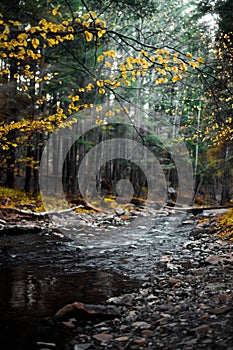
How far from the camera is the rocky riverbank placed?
10.4 ft

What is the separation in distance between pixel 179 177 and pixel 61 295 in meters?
32.5

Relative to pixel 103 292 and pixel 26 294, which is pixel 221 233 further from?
pixel 26 294

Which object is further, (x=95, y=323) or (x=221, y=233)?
(x=221, y=233)

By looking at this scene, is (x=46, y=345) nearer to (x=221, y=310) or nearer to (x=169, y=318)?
(x=169, y=318)

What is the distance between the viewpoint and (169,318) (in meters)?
3.80

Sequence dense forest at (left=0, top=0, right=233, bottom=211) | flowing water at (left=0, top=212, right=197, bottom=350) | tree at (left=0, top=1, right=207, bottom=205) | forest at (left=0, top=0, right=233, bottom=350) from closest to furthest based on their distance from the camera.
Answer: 1. forest at (left=0, top=0, right=233, bottom=350)
2. flowing water at (left=0, top=212, right=197, bottom=350)
3. tree at (left=0, top=1, right=207, bottom=205)
4. dense forest at (left=0, top=0, right=233, bottom=211)

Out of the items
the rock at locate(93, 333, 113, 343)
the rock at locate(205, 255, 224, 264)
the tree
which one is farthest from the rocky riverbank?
the tree

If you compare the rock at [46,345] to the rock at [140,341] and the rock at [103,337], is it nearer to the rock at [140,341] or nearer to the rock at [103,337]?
the rock at [103,337]

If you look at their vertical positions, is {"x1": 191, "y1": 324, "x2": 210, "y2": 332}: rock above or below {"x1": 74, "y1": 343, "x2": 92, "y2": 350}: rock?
above

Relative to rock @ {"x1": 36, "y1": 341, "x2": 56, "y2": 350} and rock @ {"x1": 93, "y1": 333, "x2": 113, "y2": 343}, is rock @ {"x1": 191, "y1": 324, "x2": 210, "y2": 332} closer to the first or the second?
rock @ {"x1": 93, "y1": 333, "x2": 113, "y2": 343}

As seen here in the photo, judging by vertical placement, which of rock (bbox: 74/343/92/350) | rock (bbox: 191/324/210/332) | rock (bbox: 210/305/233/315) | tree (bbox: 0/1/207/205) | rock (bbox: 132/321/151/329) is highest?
tree (bbox: 0/1/207/205)

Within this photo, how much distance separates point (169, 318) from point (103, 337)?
0.83 metres

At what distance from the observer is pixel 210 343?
2.97 meters

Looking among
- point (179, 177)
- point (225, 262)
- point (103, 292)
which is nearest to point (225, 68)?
point (225, 262)
